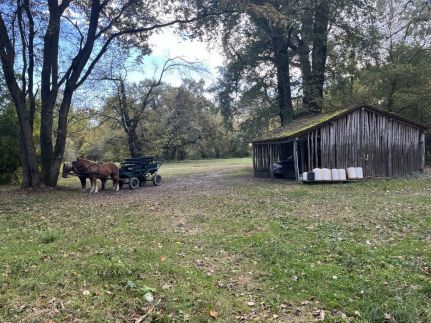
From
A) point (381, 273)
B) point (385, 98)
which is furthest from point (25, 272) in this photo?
point (385, 98)

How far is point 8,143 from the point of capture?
74.2ft

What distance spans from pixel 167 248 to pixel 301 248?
260 centimetres

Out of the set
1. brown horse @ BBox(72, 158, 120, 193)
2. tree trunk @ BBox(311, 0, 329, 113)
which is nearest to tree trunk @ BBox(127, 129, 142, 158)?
brown horse @ BBox(72, 158, 120, 193)

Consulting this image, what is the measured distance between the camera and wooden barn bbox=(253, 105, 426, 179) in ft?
63.0

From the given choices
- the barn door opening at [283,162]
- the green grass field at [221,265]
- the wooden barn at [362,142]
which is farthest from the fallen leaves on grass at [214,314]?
the barn door opening at [283,162]

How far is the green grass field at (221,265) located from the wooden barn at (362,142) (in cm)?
836

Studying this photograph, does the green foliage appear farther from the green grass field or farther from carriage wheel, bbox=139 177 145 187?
the green grass field

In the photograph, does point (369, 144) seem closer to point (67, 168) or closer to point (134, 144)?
point (67, 168)

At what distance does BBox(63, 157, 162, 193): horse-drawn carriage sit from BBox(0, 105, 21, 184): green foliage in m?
7.30

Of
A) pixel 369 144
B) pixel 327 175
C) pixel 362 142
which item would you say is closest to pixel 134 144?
pixel 327 175

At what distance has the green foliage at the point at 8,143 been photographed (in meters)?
22.6

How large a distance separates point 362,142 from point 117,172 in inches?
518

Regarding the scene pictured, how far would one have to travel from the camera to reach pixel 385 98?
100 ft

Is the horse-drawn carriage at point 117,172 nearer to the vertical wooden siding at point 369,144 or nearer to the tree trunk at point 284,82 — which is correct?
the vertical wooden siding at point 369,144
